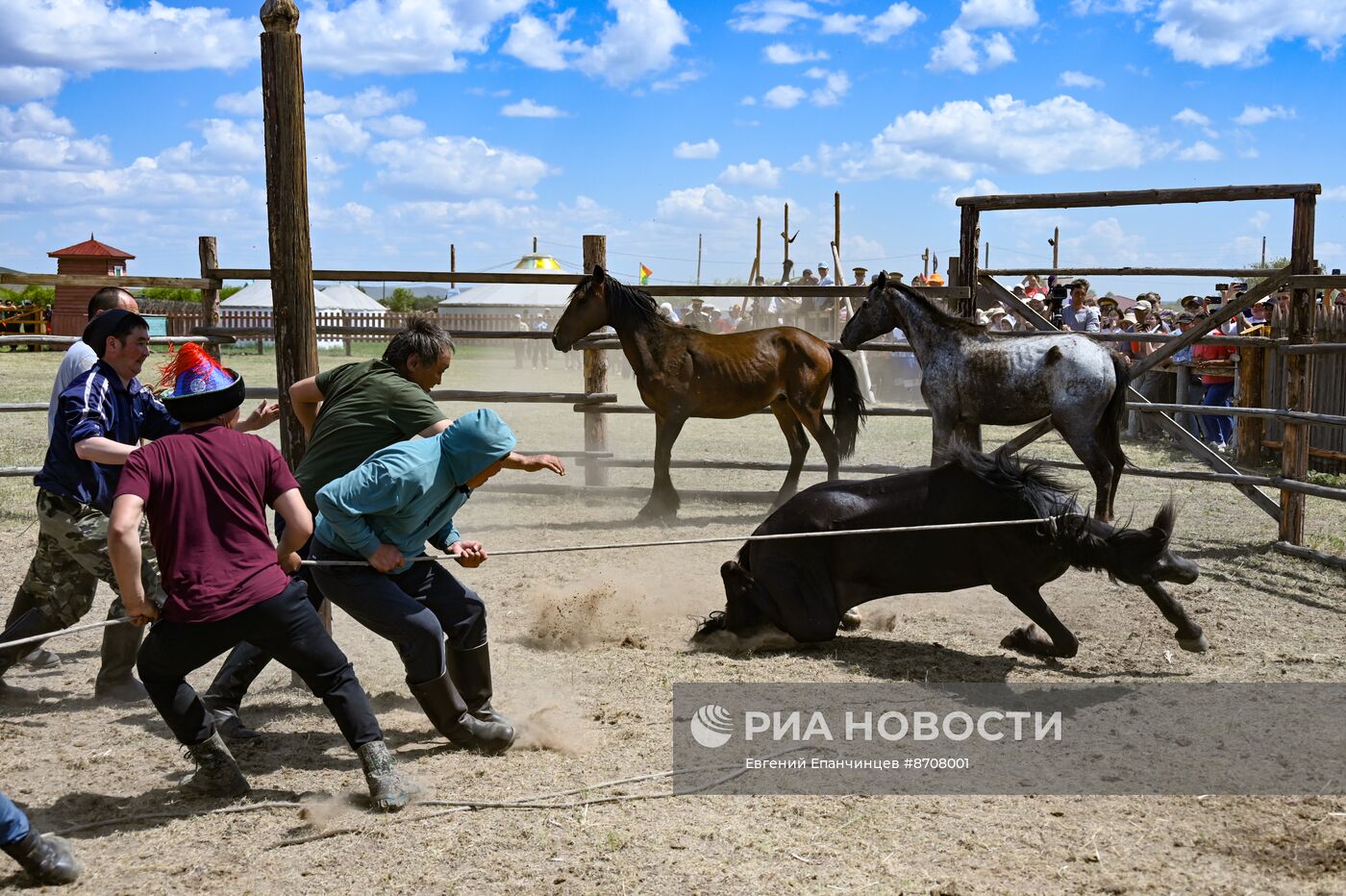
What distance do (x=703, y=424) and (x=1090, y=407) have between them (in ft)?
35.5

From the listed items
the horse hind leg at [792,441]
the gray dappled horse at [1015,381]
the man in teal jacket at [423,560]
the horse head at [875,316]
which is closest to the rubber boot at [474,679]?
the man in teal jacket at [423,560]

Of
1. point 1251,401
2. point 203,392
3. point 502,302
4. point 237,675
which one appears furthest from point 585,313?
point 502,302

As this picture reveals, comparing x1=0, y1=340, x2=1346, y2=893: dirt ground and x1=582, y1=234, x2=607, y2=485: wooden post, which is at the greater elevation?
x1=582, y1=234, x2=607, y2=485: wooden post

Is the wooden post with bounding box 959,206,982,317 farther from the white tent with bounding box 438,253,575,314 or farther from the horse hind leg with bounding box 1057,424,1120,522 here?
the white tent with bounding box 438,253,575,314

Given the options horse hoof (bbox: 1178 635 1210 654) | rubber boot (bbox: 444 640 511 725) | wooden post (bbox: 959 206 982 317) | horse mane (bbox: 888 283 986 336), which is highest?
wooden post (bbox: 959 206 982 317)

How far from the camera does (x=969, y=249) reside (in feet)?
31.4

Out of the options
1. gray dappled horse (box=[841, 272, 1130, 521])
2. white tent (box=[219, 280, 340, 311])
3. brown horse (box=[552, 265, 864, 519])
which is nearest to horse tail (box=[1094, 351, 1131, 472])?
gray dappled horse (box=[841, 272, 1130, 521])

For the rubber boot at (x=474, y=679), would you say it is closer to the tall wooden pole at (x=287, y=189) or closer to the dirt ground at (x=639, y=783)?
the dirt ground at (x=639, y=783)

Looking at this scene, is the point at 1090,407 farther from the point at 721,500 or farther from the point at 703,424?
the point at 703,424

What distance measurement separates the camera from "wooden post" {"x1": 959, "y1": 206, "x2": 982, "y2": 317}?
31.2ft

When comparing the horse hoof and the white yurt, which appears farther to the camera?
the white yurt

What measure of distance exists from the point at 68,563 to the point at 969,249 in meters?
7.20

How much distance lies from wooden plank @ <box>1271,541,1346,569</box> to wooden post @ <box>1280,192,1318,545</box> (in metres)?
0.13

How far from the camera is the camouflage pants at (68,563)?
15.7 ft
